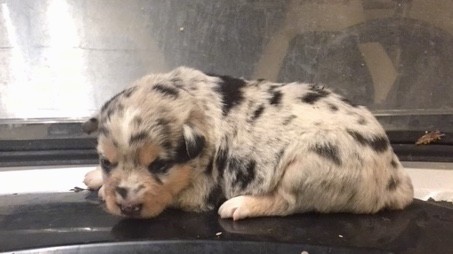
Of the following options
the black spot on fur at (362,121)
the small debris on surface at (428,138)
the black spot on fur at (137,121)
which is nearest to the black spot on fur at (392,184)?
the black spot on fur at (362,121)

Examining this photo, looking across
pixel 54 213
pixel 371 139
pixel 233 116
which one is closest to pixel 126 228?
pixel 54 213

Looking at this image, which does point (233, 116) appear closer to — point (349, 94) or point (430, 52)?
point (349, 94)

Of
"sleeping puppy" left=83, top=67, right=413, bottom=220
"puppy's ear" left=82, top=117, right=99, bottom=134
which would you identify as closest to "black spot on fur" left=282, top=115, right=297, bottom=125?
"sleeping puppy" left=83, top=67, right=413, bottom=220

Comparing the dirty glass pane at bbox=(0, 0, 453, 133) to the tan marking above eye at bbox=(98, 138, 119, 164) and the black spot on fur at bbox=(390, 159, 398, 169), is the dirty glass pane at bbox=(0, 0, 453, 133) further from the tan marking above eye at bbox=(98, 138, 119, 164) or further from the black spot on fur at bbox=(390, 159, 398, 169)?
the tan marking above eye at bbox=(98, 138, 119, 164)

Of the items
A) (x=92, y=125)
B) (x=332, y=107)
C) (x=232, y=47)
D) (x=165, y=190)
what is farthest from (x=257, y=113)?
(x=232, y=47)

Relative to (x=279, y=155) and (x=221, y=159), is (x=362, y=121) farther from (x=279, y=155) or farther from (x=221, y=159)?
(x=221, y=159)

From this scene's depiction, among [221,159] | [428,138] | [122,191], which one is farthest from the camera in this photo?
[428,138]
